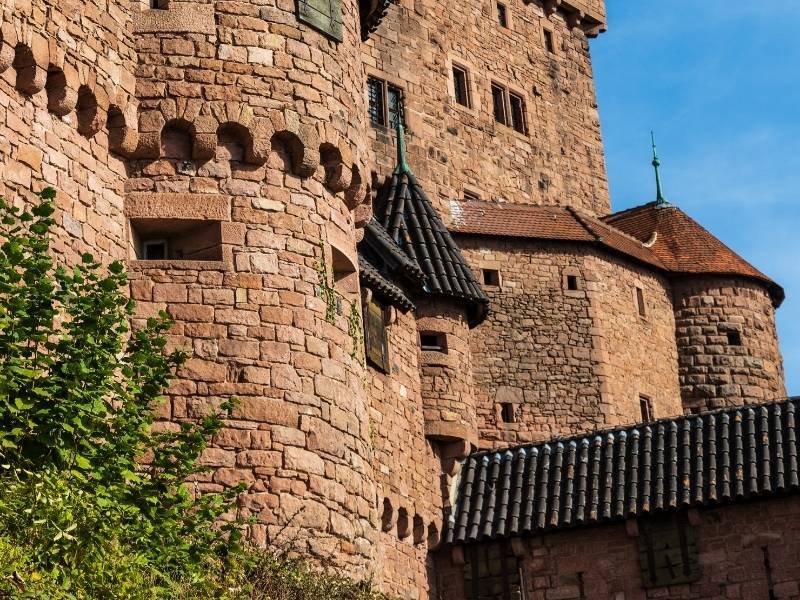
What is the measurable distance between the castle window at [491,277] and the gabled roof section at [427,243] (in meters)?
2.57

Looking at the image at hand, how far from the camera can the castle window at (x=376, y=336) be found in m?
20.4

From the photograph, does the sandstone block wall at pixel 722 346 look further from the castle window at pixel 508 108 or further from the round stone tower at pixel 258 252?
the round stone tower at pixel 258 252

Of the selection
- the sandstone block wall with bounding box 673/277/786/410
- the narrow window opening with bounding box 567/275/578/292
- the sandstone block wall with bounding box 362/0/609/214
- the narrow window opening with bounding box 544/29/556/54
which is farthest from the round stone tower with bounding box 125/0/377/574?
the narrow window opening with bounding box 544/29/556/54

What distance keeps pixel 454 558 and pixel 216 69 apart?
9.02 meters

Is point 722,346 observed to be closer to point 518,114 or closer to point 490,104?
point 518,114

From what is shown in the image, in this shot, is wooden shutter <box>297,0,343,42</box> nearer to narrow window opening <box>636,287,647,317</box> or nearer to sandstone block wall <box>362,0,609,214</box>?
sandstone block wall <box>362,0,609,214</box>

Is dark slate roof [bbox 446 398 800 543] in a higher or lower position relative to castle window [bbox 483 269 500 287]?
lower

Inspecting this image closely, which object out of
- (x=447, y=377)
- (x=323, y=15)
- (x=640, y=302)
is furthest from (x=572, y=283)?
(x=323, y=15)

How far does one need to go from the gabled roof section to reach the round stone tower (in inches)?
286

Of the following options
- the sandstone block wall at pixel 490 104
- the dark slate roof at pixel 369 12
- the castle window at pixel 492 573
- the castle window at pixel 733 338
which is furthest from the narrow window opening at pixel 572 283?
the dark slate roof at pixel 369 12

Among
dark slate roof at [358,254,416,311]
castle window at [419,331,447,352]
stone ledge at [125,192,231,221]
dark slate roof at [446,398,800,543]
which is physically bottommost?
dark slate roof at [446,398,800,543]

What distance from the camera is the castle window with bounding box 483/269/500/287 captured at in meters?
28.2

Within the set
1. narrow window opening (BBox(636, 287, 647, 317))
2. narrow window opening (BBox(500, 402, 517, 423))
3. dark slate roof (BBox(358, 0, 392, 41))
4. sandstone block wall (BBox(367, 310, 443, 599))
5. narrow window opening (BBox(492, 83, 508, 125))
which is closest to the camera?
dark slate roof (BBox(358, 0, 392, 41))

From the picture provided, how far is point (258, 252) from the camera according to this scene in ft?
51.0
